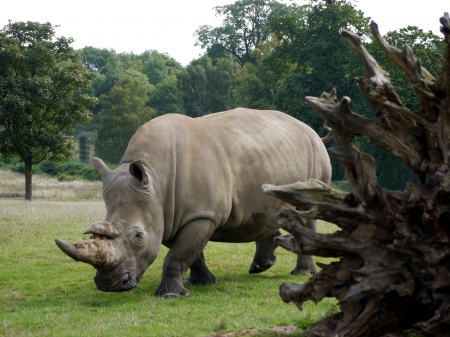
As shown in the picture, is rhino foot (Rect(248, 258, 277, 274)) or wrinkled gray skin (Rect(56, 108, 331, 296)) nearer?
wrinkled gray skin (Rect(56, 108, 331, 296))

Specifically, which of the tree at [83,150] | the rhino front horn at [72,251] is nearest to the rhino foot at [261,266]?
the rhino front horn at [72,251]

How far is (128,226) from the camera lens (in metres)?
8.84

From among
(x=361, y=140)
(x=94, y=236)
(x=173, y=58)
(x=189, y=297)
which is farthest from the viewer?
(x=173, y=58)

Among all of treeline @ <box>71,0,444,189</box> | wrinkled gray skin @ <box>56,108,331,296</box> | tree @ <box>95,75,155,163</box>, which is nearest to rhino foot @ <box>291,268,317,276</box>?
wrinkled gray skin @ <box>56,108,331,296</box>

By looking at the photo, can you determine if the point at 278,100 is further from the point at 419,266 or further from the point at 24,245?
the point at 419,266

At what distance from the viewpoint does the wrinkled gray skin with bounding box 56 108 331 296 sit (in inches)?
345

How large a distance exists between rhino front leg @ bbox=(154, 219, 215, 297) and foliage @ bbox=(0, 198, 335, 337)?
0.79 ft

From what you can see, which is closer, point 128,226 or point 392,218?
point 392,218

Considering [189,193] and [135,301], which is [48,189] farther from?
[135,301]

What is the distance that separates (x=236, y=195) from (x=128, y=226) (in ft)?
6.64

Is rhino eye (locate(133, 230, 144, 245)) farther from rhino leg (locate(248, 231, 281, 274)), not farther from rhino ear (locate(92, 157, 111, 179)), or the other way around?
rhino leg (locate(248, 231, 281, 274))

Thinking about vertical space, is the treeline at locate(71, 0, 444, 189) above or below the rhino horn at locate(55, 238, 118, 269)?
above

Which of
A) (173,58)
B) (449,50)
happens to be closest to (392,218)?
(449,50)

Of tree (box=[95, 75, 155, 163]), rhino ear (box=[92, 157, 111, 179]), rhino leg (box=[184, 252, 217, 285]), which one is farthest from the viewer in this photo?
tree (box=[95, 75, 155, 163])
